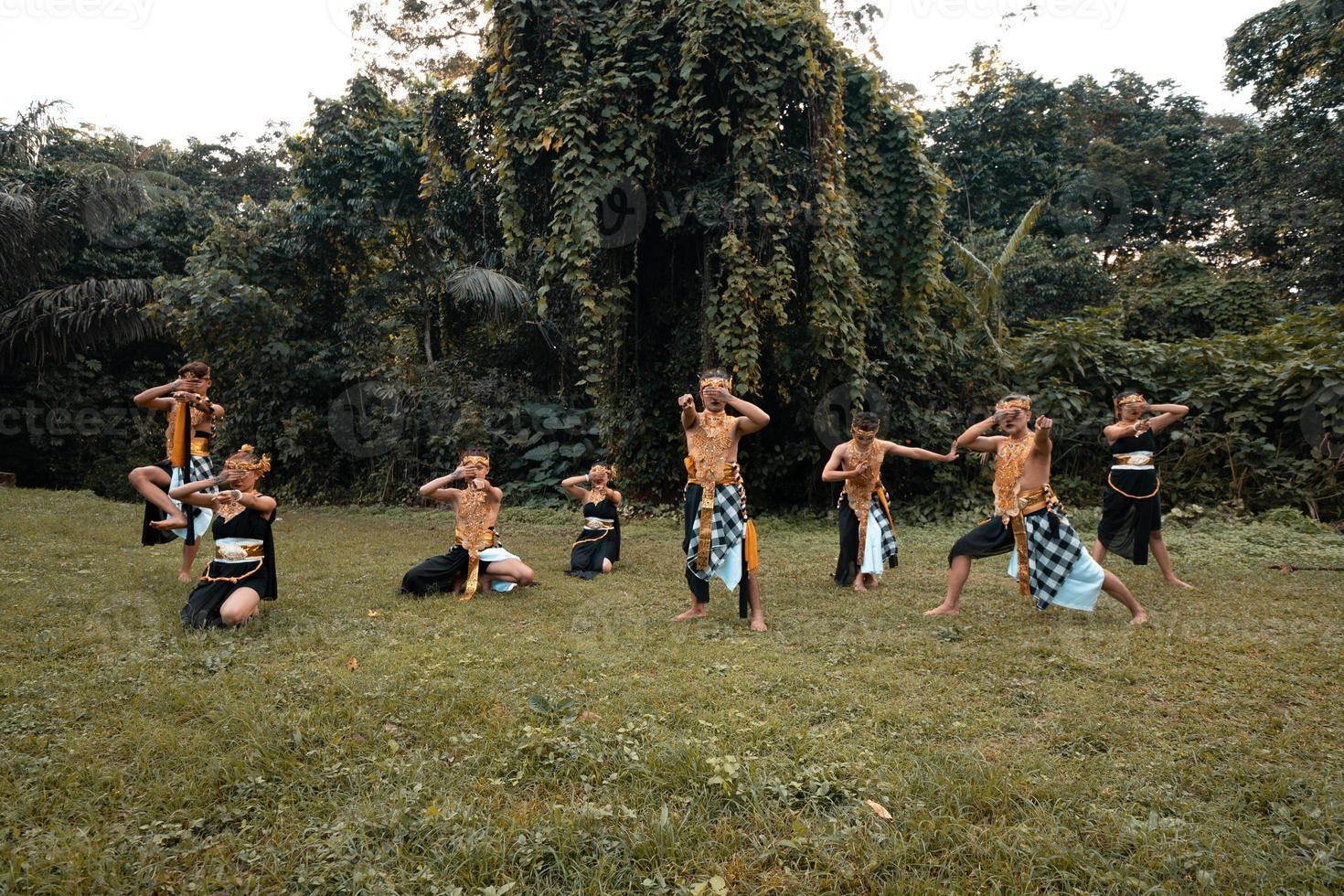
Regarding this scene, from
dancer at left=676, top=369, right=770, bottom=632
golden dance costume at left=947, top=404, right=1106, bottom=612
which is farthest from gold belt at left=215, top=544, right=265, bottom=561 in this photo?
golden dance costume at left=947, top=404, right=1106, bottom=612

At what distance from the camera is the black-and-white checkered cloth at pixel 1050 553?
586cm

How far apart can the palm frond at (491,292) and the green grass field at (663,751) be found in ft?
31.4

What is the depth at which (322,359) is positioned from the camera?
17141 mm

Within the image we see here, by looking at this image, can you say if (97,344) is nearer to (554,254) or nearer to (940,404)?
(554,254)

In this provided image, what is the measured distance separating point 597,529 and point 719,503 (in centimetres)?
278

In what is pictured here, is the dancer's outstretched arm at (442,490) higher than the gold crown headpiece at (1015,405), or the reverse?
the gold crown headpiece at (1015,405)

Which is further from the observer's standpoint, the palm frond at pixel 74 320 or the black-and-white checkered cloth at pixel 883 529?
the palm frond at pixel 74 320

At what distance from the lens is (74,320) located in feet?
55.9

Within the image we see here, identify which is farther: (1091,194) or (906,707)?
(1091,194)

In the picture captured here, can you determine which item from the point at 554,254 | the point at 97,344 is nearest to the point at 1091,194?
the point at 554,254

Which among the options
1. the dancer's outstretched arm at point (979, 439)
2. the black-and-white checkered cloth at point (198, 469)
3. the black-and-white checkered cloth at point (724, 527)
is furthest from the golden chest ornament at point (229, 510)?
the dancer's outstretched arm at point (979, 439)

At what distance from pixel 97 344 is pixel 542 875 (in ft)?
64.6

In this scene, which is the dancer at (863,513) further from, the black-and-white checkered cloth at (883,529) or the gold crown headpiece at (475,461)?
the gold crown headpiece at (475,461)

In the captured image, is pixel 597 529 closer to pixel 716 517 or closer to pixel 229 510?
pixel 716 517
